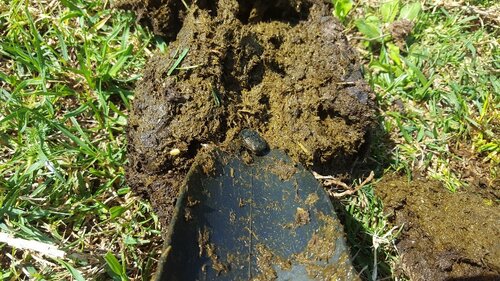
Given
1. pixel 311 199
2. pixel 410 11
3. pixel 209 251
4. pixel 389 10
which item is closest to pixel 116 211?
pixel 209 251

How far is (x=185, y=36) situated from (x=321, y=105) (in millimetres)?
763

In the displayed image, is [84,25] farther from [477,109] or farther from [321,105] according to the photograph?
[477,109]

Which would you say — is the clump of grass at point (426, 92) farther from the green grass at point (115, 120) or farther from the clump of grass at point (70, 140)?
the clump of grass at point (70, 140)

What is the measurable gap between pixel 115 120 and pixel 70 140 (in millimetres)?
261

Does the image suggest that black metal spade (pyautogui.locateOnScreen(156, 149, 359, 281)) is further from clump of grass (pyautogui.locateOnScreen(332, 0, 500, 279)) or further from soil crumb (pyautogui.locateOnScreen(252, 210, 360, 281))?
clump of grass (pyautogui.locateOnScreen(332, 0, 500, 279))

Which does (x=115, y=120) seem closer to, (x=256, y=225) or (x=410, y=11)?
(x=256, y=225)

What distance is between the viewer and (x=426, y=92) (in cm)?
310

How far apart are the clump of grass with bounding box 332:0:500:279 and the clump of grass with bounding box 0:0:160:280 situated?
1.24 m

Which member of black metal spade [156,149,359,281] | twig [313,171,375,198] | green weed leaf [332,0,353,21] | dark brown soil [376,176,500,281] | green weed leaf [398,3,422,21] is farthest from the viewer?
green weed leaf [398,3,422,21]

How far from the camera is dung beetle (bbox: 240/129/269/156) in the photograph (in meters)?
2.30

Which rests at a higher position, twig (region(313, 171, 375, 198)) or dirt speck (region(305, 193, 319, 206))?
dirt speck (region(305, 193, 319, 206))

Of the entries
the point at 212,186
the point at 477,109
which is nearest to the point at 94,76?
the point at 212,186

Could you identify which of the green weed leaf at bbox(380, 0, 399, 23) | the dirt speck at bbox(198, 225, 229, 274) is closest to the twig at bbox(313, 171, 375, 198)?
the dirt speck at bbox(198, 225, 229, 274)

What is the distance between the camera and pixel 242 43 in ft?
7.98
